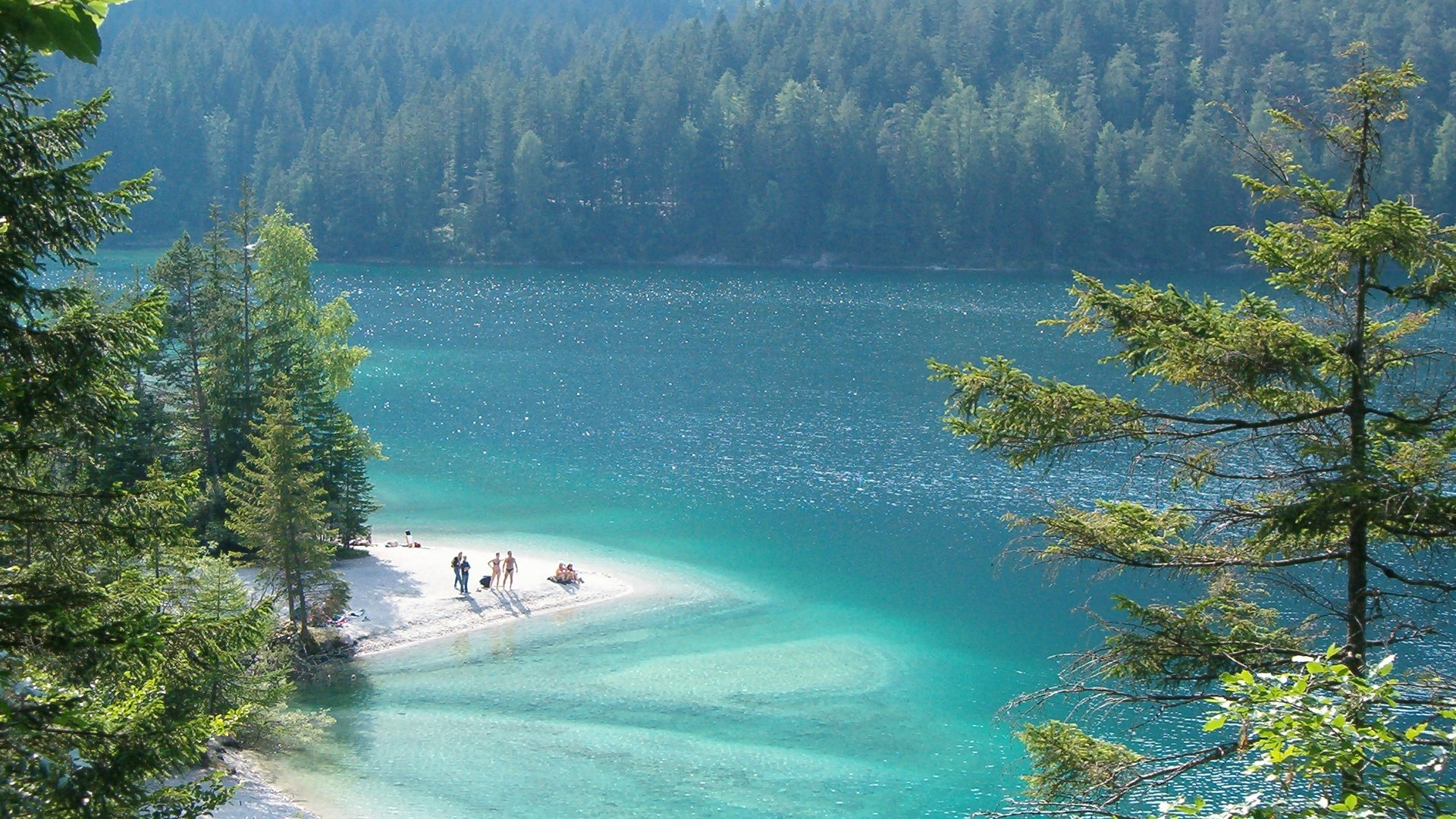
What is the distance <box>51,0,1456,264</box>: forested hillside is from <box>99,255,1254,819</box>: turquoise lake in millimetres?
42207

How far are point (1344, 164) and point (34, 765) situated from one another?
11.1 meters

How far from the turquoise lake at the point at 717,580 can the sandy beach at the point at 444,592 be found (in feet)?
3.37

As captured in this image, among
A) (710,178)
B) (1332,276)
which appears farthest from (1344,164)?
(710,178)

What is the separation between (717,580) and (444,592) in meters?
8.61

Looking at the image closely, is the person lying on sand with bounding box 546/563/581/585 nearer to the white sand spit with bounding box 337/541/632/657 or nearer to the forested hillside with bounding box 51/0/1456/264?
the white sand spit with bounding box 337/541/632/657

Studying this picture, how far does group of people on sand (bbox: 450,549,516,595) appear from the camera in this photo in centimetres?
3734

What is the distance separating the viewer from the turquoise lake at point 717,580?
86.1ft

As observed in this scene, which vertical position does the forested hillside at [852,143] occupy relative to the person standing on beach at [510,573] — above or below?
above

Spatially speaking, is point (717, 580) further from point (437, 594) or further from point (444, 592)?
point (437, 594)

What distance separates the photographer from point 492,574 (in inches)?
1506

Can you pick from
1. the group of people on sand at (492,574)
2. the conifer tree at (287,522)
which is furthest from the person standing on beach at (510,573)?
the conifer tree at (287,522)

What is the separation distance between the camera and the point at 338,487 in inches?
1590

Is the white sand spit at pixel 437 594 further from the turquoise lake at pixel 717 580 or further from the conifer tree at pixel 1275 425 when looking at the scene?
the conifer tree at pixel 1275 425

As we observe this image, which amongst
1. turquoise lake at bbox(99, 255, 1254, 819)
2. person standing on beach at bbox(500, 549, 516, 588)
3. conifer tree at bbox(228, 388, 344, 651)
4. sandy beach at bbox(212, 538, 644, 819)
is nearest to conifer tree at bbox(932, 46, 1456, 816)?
turquoise lake at bbox(99, 255, 1254, 819)
